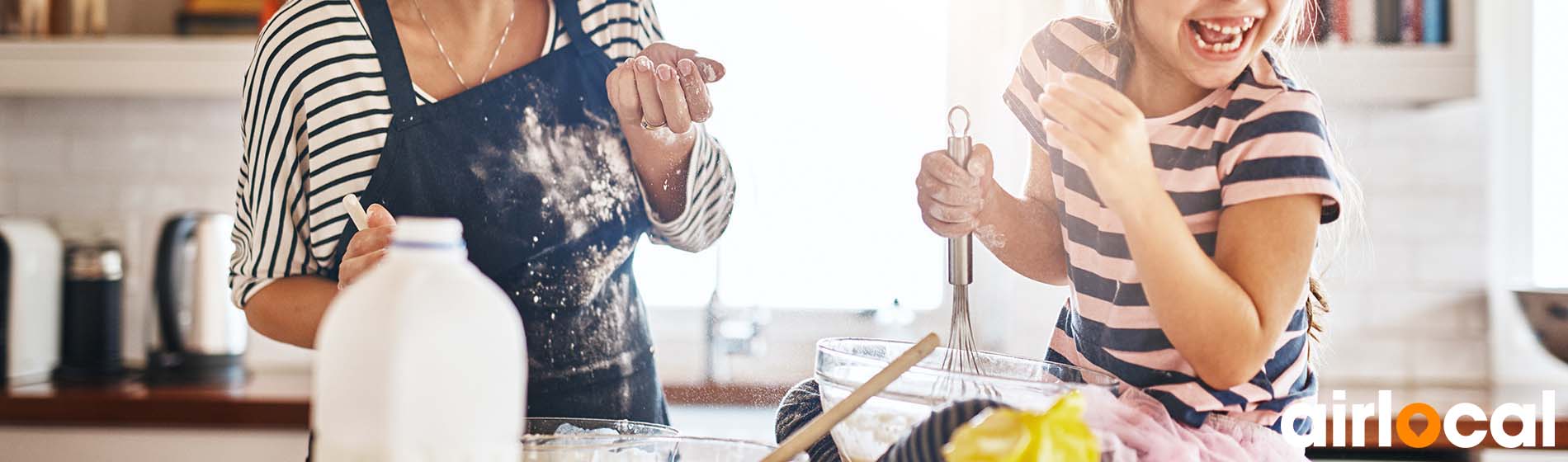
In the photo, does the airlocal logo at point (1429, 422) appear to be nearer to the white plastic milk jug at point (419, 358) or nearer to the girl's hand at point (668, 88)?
the girl's hand at point (668, 88)

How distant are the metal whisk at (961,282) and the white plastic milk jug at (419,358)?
0.30 metres

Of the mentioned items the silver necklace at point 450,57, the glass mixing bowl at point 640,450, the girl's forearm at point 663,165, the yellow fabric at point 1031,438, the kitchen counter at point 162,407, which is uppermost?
the silver necklace at point 450,57

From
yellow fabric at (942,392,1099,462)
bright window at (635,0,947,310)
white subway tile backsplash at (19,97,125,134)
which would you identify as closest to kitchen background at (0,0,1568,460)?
bright window at (635,0,947,310)

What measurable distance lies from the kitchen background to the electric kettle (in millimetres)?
169

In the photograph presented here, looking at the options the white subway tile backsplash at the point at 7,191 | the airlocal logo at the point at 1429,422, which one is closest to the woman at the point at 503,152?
the airlocal logo at the point at 1429,422

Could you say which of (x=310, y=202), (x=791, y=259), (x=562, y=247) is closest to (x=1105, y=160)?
(x=791, y=259)

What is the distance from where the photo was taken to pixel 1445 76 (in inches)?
33.2

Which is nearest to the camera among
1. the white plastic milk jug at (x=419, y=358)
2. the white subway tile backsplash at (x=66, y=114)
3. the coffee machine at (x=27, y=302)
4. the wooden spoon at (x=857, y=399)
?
the white plastic milk jug at (x=419, y=358)

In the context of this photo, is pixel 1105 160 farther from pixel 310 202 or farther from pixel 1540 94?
pixel 1540 94

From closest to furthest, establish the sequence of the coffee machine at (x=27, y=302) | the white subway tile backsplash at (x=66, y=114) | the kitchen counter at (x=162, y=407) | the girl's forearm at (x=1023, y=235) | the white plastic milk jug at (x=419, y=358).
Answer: the white plastic milk jug at (x=419, y=358)
the girl's forearm at (x=1023, y=235)
the kitchen counter at (x=162, y=407)
the coffee machine at (x=27, y=302)
the white subway tile backsplash at (x=66, y=114)

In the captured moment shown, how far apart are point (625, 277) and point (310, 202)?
191mm

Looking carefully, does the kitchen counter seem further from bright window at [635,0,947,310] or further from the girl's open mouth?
the girl's open mouth

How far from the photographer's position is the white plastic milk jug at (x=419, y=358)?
0.36 m

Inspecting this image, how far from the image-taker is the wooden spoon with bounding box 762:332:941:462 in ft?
1.59
